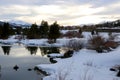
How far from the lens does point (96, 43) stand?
34.2 meters

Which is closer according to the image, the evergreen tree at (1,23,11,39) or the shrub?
the shrub

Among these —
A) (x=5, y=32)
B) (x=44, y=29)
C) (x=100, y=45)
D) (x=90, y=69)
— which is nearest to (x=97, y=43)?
(x=100, y=45)

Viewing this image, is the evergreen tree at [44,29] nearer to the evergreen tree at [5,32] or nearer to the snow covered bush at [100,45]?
the evergreen tree at [5,32]

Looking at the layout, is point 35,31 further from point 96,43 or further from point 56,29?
point 96,43

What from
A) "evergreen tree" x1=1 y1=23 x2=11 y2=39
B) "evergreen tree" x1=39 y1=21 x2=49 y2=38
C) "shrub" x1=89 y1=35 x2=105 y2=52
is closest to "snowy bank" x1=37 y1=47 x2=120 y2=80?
"shrub" x1=89 y1=35 x2=105 y2=52

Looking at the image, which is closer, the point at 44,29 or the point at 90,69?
the point at 90,69

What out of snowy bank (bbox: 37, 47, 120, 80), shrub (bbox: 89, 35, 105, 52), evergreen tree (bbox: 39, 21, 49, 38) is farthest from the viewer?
evergreen tree (bbox: 39, 21, 49, 38)

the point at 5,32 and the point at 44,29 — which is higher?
the point at 44,29

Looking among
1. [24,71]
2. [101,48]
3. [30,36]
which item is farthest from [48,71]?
[30,36]

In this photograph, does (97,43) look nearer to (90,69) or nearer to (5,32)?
(90,69)

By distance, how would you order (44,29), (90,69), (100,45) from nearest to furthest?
(90,69) < (100,45) < (44,29)

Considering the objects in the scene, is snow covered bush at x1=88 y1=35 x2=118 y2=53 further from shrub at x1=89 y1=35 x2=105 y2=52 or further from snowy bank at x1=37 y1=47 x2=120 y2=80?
snowy bank at x1=37 y1=47 x2=120 y2=80

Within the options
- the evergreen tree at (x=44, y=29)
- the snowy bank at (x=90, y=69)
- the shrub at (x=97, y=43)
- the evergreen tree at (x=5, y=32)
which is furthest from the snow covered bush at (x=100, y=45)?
the evergreen tree at (x=5, y=32)

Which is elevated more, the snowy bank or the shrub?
the shrub
